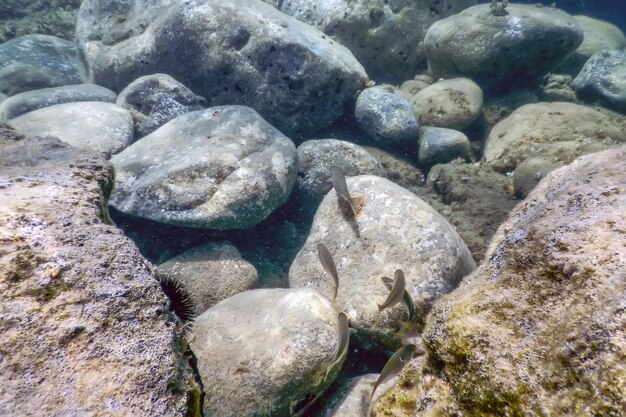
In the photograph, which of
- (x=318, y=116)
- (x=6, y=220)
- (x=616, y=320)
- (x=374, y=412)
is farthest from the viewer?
(x=318, y=116)

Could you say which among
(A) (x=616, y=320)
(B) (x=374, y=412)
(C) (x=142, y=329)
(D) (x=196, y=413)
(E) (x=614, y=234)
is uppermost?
(E) (x=614, y=234)

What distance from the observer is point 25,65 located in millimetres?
8562

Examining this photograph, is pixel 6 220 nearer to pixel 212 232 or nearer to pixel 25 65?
pixel 212 232

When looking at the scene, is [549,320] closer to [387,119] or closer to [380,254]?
[380,254]

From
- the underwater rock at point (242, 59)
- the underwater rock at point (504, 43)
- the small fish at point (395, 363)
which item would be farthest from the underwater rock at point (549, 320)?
the underwater rock at point (504, 43)

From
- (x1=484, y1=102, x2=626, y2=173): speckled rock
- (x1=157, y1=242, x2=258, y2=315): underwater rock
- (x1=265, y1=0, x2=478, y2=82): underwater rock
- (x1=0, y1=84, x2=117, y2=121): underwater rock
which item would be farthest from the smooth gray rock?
(x1=0, y1=84, x2=117, y2=121): underwater rock

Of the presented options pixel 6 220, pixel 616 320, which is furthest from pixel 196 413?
pixel 616 320

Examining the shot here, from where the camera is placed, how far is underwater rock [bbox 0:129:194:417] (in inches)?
49.4

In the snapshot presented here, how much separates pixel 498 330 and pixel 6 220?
2.26 meters

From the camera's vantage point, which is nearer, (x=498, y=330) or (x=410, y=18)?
A: (x=498, y=330)

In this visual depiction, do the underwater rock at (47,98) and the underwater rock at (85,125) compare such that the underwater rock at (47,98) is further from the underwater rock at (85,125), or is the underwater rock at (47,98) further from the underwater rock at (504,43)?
the underwater rock at (504,43)

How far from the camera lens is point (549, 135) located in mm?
5660

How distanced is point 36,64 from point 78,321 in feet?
33.9

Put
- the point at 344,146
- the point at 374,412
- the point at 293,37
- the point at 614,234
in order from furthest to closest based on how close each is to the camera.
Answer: the point at 293,37 < the point at 344,146 < the point at 374,412 < the point at 614,234
